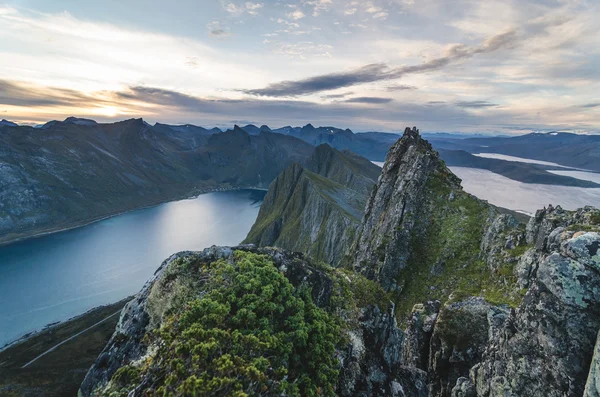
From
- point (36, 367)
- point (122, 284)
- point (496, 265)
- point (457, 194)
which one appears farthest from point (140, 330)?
point (122, 284)

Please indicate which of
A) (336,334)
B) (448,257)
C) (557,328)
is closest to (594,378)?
(557,328)

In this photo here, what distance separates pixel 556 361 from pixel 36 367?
499ft

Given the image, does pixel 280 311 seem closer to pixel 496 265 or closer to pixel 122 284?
pixel 496 265

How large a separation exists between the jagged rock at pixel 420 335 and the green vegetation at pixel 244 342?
501 inches

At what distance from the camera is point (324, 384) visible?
14.8 metres

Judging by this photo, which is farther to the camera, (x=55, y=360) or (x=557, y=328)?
(x=55, y=360)

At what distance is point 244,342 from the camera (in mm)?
13469

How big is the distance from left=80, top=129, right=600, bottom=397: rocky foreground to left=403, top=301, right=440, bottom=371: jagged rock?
4.5 inches

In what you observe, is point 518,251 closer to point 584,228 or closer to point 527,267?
point 527,267

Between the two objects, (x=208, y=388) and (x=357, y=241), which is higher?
(x=208, y=388)

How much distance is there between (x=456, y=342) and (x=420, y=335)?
4254mm

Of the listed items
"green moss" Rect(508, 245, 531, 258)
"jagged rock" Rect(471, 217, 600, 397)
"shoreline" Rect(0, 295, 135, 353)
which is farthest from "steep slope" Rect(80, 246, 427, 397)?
"shoreline" Rect(0, 295, 135, 353)

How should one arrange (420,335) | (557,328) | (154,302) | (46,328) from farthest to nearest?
(46,328) < (420,335) < (154,302) < (557,328)

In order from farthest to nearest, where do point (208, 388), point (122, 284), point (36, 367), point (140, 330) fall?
point (122, 284) < point (36, 367) < point (140, 330) < point (208, 388)
